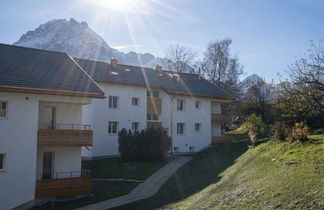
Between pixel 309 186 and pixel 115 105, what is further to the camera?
pixel 115 105

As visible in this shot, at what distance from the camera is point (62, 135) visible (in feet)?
60.1

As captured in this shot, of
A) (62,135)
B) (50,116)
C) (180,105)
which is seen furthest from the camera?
(180,105)

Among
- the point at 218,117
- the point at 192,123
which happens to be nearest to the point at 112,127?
the point at 192,123

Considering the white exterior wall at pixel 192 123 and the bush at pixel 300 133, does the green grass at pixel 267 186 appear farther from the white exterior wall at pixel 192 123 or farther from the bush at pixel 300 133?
the white exterior wall at pixel 192 123

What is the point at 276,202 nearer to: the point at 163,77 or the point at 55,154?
the point at 55,154

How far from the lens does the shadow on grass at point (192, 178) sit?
15547mm

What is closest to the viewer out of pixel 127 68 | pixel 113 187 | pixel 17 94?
pixel 17 94

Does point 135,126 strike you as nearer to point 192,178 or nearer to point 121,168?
point 121,168

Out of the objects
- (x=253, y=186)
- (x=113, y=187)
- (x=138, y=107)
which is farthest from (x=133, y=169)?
(x=253, y=186)

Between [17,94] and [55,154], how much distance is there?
4166 millimetres

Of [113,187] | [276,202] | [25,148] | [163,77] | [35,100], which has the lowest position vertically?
[113,187]

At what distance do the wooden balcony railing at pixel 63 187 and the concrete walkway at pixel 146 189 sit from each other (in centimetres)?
250

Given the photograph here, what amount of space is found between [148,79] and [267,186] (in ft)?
80.1

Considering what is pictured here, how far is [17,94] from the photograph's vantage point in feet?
54.9
